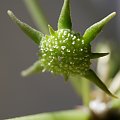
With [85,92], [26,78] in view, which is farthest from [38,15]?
[26,78]

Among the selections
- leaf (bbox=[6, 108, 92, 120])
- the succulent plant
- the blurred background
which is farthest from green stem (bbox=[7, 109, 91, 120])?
the blurred background

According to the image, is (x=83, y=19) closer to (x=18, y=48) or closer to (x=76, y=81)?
(x=18, y=48)

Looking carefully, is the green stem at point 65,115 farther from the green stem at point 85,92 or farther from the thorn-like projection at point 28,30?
the thorn-like projection at point 28,30

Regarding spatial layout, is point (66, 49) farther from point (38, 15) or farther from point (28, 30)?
point (38, 15)

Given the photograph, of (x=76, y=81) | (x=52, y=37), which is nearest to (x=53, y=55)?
(x=52, y=37)

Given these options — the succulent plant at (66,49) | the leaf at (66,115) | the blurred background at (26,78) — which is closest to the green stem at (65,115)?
the leaf at (66,115)

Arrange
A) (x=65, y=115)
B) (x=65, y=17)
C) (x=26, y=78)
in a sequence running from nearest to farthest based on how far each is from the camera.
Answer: (x=65, y=17) → (x=65, y=115) → (x=26, y=78)
